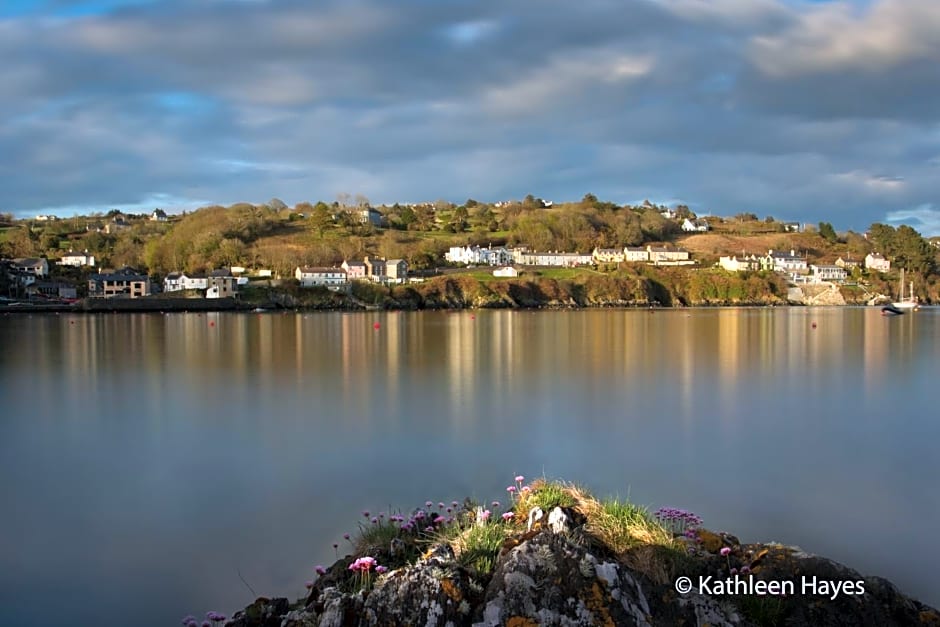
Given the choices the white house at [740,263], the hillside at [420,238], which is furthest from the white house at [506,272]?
the white house at [740,263]

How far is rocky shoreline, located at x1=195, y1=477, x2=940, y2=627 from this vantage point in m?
4.27

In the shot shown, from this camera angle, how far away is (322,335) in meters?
46.2

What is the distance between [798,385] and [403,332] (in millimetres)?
31422

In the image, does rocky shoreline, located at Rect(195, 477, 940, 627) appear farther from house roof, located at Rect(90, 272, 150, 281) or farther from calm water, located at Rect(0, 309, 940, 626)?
house roof, located at Rect(90, 272, 150, 281)

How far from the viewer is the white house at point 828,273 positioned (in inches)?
4872

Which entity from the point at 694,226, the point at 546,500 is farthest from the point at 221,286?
the point at 694,226

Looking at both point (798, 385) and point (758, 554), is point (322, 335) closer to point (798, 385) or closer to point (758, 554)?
point (798, 385)

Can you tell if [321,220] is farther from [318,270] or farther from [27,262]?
[27,262]

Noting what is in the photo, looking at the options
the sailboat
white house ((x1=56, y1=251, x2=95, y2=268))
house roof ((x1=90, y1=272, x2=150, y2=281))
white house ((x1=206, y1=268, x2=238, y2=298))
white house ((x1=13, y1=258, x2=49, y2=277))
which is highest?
white house ((x1=56, y1=251, x2=95, y2=268))

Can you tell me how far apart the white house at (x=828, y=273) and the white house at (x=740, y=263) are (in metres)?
9.63

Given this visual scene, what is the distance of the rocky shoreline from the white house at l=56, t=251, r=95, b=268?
123 m

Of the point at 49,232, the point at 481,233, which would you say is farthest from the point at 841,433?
the point at 49,232

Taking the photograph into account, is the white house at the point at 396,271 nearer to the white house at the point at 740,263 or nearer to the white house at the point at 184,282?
the white house at the point at 184,282

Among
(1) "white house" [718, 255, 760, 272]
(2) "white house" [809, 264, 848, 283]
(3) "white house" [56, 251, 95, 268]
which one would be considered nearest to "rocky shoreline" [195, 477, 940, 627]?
(3) "white house" [56, 251, 95, 268]
